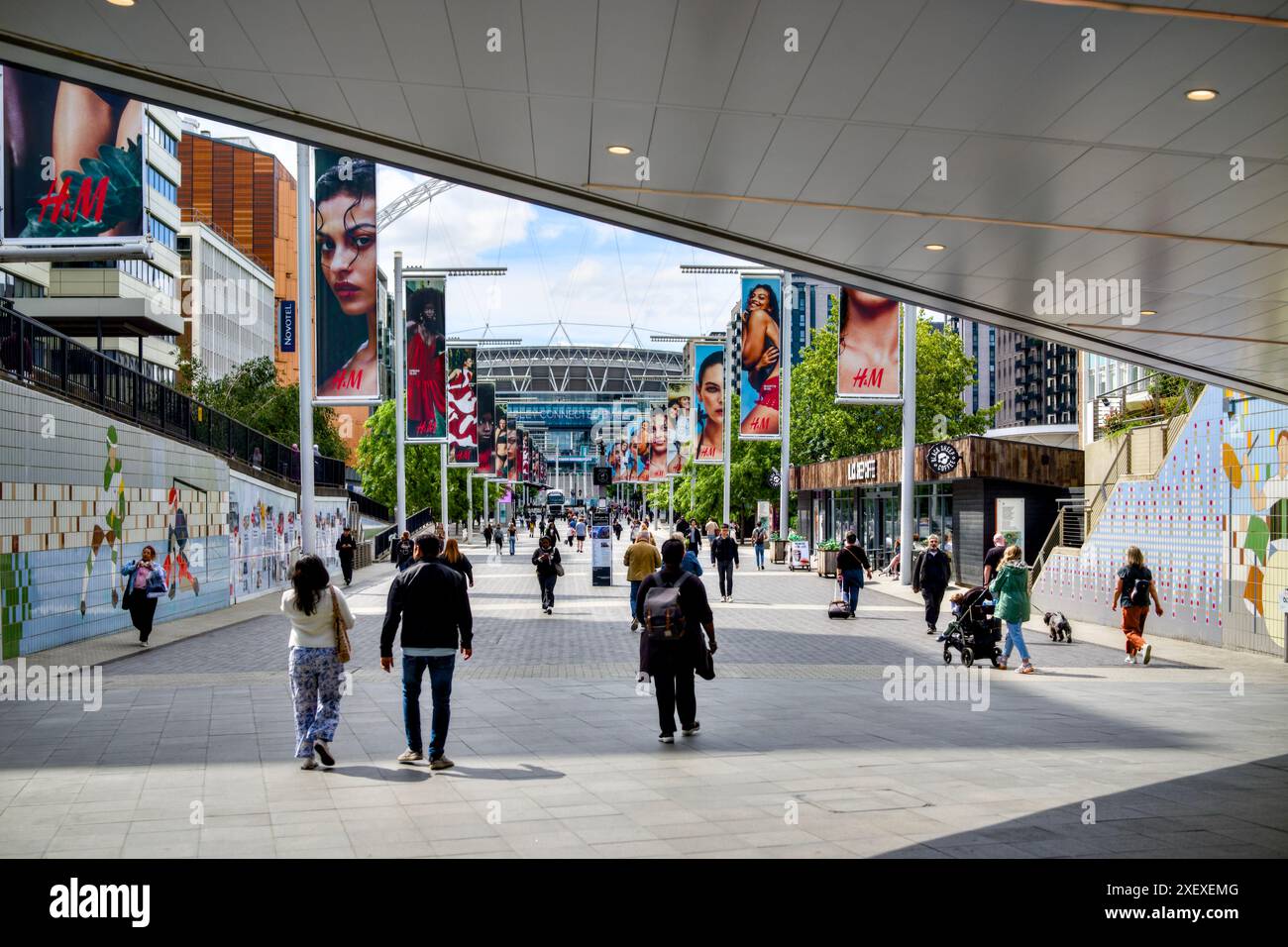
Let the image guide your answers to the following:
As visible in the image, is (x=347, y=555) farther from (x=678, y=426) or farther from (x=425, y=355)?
(x=678, y=426)

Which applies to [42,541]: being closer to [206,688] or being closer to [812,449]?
[206,688]

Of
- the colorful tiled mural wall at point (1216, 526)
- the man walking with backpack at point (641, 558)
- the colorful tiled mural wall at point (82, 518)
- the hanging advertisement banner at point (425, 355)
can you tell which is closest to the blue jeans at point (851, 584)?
the colorful tiled mural wall at point (1216, 526)

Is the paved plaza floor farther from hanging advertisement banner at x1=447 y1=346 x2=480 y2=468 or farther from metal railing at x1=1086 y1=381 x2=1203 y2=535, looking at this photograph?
hanging advertisement banner at x1=447 y1=346 x2=480 y2=468

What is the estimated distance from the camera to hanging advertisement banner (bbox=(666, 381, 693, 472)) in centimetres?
6281

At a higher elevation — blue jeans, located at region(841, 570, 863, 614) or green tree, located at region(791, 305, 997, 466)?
green tree, located at region(791, 305, 997, 466)

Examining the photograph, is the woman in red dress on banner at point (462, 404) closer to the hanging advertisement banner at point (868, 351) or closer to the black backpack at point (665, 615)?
the hanging advertisement banner at point (868, 351)

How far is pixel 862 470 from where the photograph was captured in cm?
3994

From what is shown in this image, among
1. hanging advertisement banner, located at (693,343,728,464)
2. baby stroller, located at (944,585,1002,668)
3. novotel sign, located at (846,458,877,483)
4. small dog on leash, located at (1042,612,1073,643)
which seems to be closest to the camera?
baby stroller, located at (944,585,1002,668)

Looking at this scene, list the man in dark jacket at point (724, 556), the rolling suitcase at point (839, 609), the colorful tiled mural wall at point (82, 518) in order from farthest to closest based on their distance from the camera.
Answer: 1. the man in dark jacket at point (724, 556)
2. the rolling suitcase at point (839, 609)
3. the colorful tiled mural wall at point (82, 518)

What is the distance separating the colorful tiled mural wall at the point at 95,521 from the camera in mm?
16875

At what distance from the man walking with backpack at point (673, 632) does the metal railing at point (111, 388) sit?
11290 mm

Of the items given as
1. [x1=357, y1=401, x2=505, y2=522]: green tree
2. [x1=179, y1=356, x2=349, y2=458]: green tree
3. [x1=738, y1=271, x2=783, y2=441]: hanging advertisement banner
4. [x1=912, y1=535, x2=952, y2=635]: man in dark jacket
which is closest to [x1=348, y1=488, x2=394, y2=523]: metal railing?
[x1=357, y1=401, x2=505, y2=522]: green tree

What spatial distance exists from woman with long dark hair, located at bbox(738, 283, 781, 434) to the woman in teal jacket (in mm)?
22899

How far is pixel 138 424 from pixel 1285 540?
19.3m
